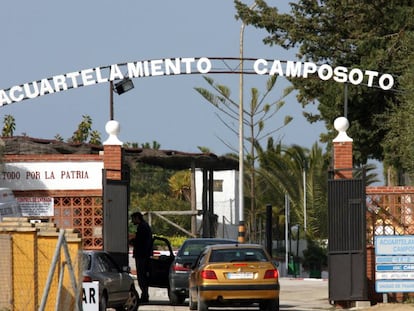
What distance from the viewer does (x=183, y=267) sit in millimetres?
29125

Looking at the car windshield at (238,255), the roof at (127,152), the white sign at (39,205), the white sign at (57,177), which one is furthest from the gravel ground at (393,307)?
the roof at (127,152)

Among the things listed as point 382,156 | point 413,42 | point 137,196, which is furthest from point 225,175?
point 413,42

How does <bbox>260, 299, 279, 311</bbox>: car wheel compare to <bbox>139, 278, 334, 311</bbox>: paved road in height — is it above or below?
above

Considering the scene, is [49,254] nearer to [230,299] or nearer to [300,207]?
[230,299]

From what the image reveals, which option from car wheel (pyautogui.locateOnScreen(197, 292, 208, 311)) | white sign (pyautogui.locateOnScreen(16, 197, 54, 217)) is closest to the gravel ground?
car wheel (pyautogui.locateOnScreen(197, 292, 208, 311))

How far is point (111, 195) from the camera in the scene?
30.5 m

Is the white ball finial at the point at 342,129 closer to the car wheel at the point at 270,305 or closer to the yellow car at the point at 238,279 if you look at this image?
the yellow car at the point at 238,279

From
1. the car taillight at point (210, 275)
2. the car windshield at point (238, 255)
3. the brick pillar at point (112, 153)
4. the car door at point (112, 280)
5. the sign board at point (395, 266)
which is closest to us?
the car door at point (112, 280)

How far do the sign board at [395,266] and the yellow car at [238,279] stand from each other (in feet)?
11.7

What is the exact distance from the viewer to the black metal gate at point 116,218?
1195 inches

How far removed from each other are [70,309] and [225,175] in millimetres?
77135

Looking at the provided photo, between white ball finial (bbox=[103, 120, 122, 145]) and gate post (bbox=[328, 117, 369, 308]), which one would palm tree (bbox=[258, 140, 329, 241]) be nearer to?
white ball finial (bbox=[103, 120, 122, 145])

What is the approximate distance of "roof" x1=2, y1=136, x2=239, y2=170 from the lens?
Result: 41.8m

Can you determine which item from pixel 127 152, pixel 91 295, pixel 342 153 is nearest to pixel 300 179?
pixel 127 152
